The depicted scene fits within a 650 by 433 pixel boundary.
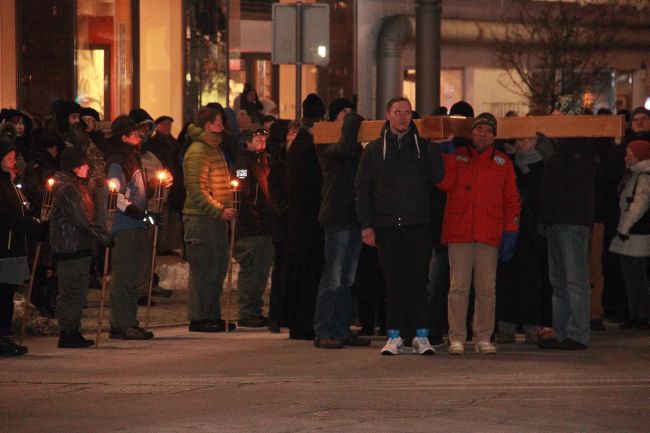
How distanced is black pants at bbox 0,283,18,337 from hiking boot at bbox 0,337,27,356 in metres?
0.05

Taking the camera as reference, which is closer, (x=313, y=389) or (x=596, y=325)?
(x=313, y=389)

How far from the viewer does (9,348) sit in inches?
520

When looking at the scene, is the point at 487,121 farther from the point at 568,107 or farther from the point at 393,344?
the point at 393,344

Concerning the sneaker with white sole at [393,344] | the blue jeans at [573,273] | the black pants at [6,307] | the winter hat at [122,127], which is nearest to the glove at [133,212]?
the winter hat at [122,127]

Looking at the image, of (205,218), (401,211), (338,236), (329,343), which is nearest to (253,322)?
(205,218)

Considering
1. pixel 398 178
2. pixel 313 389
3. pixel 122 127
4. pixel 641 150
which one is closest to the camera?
A: pixel 313 389

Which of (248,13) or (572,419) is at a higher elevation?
(248,13)

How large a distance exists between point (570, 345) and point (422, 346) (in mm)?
1368

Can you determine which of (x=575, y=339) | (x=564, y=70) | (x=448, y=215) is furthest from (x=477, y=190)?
(x=564, y=70)

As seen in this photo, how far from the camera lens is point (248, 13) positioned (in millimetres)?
28047

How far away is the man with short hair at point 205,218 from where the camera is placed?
49.3 feet

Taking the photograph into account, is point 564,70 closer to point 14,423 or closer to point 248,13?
point 248,13

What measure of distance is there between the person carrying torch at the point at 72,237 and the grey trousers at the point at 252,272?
2.25 meters

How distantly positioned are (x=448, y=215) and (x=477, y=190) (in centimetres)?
33
